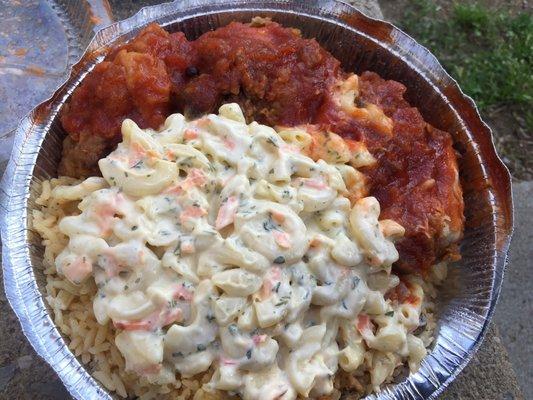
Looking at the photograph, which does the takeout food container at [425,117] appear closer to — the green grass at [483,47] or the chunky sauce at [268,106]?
the chunky sauce at [268,106]

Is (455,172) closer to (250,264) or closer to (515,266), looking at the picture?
(250,264)

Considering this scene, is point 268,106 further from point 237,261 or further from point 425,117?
point 425,117

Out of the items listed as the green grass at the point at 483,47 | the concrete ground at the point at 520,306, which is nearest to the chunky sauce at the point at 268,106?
the concrete ground at the point at 520,306

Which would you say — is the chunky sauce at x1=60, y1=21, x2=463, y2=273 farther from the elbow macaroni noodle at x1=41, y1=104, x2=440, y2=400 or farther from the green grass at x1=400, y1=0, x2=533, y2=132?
the green grass at x1=400, y1=0, x2=533, y2=132

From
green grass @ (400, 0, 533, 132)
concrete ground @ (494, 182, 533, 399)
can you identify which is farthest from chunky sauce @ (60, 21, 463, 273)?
green grass @ (400, 0, 533, 132)

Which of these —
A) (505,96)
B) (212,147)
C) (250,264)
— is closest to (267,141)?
(212,147)

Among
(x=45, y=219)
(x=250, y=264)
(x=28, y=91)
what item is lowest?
(x=28, y=91)

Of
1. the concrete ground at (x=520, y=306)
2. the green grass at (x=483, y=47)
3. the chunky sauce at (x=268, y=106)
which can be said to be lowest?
the concrete ground at (x=520, y=306)
